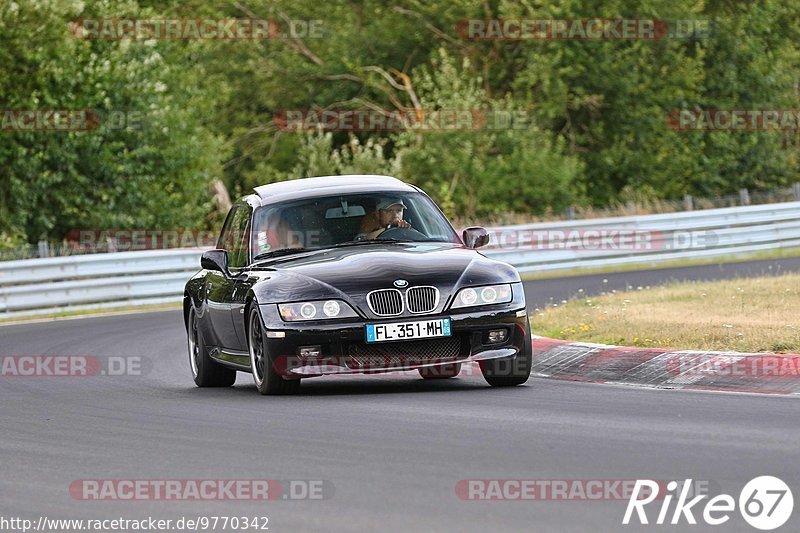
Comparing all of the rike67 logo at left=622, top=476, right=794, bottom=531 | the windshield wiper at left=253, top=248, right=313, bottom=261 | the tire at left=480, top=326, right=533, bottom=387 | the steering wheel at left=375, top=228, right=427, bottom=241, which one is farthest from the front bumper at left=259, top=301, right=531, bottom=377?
the rike67 logo at left=622, top=476, right=794, bottom=531

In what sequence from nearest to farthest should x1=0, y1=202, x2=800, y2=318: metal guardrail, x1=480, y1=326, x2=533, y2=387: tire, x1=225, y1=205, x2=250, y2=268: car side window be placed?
x1=480, y1=326, x2=533, y2=387: tire, x1=225, y1=205, x2=250, y2=268: car side window, x1=0, y1=202, x2=800, y2=318: metal guardrail

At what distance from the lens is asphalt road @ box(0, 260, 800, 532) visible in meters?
6.73

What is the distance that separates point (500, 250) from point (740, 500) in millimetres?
23634

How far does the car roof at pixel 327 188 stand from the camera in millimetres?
12945

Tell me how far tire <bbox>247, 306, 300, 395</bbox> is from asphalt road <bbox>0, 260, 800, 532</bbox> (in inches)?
5.7

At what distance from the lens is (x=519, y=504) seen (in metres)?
6.70

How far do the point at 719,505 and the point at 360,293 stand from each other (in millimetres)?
5046

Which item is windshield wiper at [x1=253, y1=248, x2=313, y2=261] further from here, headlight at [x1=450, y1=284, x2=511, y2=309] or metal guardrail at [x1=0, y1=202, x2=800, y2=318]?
metal guardrail at [x1=0, y1=202, x2=800, y2=318]

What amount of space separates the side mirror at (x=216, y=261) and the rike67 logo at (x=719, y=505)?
6511 millimetres

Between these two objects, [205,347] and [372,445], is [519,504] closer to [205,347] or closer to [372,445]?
[372,445]

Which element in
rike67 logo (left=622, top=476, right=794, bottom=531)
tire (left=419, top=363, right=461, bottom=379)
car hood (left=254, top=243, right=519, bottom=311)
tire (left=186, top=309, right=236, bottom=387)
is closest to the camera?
rike67 logo (left=622, top=476, right=794, bottom=531)

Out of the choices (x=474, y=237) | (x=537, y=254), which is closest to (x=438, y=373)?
(x=474, y=237)

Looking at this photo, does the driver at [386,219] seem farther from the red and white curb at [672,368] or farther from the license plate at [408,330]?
the red and white curb at [672,368]

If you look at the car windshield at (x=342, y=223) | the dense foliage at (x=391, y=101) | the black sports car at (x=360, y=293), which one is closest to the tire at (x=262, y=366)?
the black sports car at (x=360, y=293)
